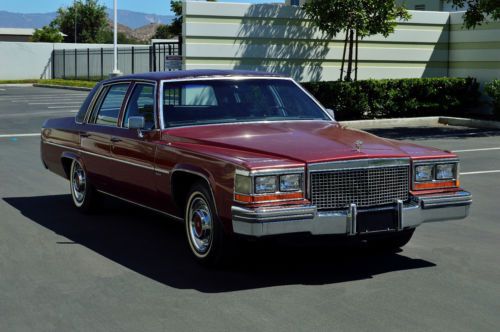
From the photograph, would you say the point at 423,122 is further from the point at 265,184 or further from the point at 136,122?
the point at 265,184

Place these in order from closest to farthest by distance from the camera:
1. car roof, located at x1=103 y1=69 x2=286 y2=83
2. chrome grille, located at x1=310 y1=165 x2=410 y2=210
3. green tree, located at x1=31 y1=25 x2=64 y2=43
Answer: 1. chrome grille, located at x1=310 y1=165 x2=410 y2=210
2. car roof, located at x1=103 y1=69 x2=286 y2=83
3. green tree, located at x1=31 y1=25 x2=64 y2=43

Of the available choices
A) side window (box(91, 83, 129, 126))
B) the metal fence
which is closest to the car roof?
side window (box(91, 83, 129, 126))

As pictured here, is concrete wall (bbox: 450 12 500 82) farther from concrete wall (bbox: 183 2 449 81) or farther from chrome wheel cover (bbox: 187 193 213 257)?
chrome wheel cover (bbox: 187 193 213 257)

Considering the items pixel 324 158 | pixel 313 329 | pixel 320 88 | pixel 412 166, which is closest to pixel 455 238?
pixel 412 166

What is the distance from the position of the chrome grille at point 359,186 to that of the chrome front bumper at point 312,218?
11 centimetres

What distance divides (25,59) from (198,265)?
2031 inches

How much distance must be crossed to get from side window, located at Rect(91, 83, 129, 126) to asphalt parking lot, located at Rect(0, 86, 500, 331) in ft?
3.71

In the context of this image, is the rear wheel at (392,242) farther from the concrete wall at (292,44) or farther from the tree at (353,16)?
the concrete wall at (292,44)

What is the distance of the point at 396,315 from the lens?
5.28m

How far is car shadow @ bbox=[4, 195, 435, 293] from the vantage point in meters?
6.21

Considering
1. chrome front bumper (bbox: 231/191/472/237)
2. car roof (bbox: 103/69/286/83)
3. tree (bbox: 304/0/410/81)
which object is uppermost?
tree (bbox: 304/0/410/81)

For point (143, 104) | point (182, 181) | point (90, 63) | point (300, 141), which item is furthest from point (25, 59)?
point (300, 141)

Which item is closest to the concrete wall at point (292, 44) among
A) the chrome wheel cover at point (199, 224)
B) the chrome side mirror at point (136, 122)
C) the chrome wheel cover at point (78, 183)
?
the chrome wheel cover at point (78, 183)

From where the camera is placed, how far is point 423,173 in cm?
651
